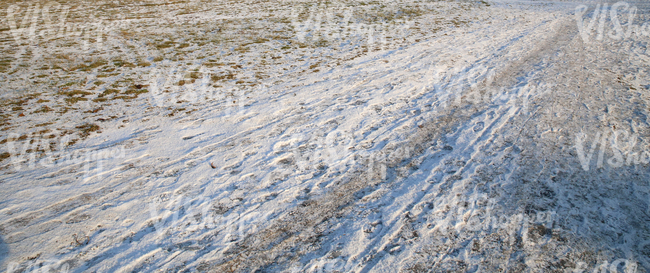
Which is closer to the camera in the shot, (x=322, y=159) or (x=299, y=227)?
(x=299, y=227)

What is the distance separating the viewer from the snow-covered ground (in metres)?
2.91

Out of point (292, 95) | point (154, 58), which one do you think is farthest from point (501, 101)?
point (154, 58)

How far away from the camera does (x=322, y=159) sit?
420cm

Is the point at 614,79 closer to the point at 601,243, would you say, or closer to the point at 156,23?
the point at 601,243

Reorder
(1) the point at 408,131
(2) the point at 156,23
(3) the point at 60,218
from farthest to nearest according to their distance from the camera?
(2) the point at 156,23, (1) the point at 408,131, (3) the point at 60,218

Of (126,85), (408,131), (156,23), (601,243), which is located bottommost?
(601,243)

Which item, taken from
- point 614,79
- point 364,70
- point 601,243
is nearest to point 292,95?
point 364,70

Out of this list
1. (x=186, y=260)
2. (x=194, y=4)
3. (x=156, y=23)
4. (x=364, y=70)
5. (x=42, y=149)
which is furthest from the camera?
(x=194, y=4)

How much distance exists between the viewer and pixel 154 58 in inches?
316

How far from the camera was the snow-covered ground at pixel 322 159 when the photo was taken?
291 cm

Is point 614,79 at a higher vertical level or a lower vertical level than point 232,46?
lower

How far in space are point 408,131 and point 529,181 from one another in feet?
5.85

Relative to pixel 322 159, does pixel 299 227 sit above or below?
below

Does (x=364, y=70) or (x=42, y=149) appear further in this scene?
(x=364, y=70)
